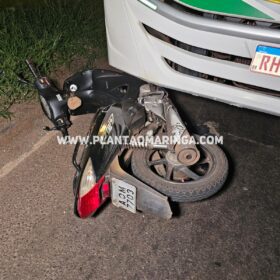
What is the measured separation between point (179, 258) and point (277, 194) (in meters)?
1.01

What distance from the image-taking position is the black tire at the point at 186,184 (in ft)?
6.33

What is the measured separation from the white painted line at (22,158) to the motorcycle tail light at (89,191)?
3.28 ft

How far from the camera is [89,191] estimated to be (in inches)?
72.0

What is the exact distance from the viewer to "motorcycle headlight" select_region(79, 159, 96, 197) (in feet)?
5.99

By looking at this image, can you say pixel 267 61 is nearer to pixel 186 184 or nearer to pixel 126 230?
pixel 186 184

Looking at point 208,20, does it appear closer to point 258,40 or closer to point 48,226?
point 258,40

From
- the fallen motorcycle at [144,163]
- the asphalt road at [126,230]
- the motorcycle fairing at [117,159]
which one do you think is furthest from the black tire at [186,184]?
the asphalt road at [126,230]

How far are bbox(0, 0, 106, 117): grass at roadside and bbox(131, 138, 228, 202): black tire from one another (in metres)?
1.62

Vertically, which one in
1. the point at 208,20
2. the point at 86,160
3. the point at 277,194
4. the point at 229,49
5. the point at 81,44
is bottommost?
the point at 277,194

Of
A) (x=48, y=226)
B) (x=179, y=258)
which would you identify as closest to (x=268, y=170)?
(x=179, y=258)

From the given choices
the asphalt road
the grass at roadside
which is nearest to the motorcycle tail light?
the asphalt road

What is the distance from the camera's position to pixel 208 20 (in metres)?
1.78

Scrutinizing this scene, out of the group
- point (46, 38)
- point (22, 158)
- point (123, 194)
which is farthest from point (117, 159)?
point (46, 38)

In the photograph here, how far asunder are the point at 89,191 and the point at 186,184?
58cm
